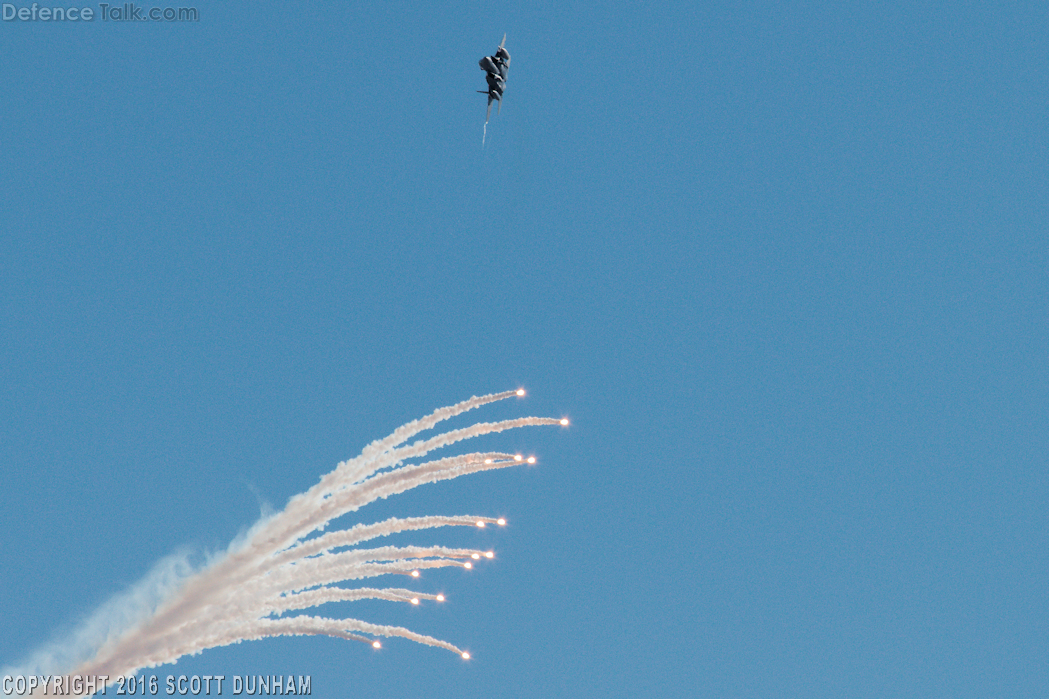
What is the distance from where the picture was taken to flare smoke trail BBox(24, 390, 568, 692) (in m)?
77.9

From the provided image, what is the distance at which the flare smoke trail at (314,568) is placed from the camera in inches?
3066

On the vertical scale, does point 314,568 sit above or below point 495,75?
below

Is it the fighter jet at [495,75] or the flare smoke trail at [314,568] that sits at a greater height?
the fighter jet at [495,75]

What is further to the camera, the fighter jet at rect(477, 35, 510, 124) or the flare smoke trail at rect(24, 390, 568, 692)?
the fighter jet at rect(477, 35, 510, 124)

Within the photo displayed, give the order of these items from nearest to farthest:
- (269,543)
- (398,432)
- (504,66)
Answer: (269,543) < (398,432) < (504,66)

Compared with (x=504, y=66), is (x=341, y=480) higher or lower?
lower

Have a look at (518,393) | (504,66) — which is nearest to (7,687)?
(518,393)

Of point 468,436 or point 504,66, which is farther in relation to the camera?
point 504,66

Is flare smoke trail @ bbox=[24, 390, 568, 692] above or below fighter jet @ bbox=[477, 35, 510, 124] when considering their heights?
below

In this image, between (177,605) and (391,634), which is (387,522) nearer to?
(391,634)

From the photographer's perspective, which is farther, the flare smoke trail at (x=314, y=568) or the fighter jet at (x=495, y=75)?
the fighter jet at (x=495, y=75)

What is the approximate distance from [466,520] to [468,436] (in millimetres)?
7310

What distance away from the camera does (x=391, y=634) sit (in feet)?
258

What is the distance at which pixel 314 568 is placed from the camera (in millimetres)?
80500
